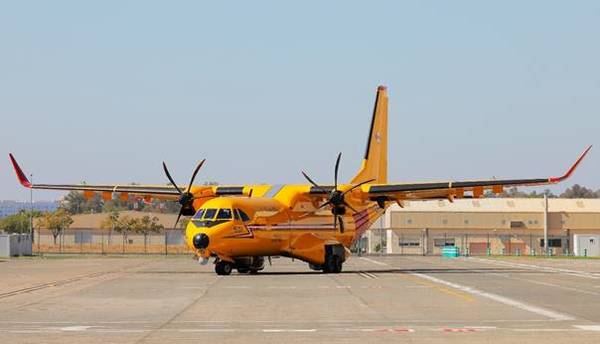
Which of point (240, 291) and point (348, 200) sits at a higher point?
point (348, 200)

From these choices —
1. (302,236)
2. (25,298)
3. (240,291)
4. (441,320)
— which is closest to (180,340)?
(441,320)

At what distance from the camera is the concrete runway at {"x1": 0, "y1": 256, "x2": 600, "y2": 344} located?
711 inches

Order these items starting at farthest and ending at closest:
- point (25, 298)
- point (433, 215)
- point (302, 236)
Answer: point (433, 215) < point (302, 236) < point (25, 298)

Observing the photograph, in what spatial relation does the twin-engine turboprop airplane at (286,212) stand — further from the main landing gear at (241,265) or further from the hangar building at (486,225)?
the hangar building at (486,225)

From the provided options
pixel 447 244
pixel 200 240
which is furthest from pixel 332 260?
pixel 447 244

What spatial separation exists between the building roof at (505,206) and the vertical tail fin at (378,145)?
8008cm

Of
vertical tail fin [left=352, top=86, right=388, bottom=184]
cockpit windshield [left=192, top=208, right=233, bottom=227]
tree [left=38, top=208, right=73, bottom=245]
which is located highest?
vertical tail fin [left=352, top=86, right=388, bottom=184]

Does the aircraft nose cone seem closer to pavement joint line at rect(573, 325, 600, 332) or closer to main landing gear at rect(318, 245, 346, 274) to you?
main landing gear at rect(318, 245, 346, 274)

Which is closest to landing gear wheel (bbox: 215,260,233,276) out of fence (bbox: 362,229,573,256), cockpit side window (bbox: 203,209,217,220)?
cockpit side window (bbox: 203,209,217,220)

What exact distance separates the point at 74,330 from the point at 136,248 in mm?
108133

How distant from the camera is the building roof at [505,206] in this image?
140625mm

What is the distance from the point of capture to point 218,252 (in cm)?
4419

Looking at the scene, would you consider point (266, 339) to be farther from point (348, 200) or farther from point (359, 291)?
point (348, 200)

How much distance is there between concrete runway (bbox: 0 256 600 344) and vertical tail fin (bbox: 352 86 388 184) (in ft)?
56.8
